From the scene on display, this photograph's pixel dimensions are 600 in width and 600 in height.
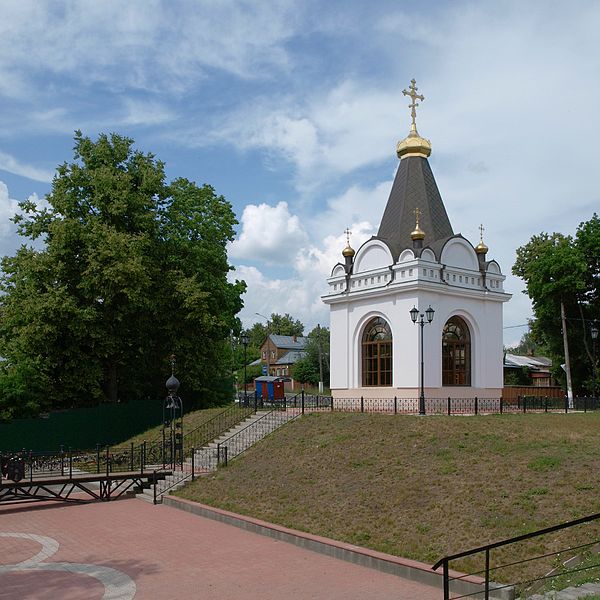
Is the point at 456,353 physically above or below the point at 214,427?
above

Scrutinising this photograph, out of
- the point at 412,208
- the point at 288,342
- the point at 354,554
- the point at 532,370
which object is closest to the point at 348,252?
the point at 412,208

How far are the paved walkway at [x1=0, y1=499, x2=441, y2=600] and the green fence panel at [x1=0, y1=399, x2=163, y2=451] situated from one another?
10.4 meters

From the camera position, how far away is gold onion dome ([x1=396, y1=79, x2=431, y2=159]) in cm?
2734

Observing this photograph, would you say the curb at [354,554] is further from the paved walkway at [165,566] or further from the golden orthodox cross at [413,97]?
the golden orthodox cross at [413,97]

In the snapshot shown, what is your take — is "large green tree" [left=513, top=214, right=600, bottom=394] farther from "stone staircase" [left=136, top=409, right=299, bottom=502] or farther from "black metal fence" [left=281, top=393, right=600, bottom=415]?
"stone staircase" [left=136, top=409, right=299, bottom=502]

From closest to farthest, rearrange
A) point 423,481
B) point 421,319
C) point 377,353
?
1. point 423,481
2. point 421,319
3. point 377,353

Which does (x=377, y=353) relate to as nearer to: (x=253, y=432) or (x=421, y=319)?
(x=421, y=319)

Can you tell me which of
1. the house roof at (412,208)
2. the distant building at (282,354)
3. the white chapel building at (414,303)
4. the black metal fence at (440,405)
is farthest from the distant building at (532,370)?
the distant building at (282,354)

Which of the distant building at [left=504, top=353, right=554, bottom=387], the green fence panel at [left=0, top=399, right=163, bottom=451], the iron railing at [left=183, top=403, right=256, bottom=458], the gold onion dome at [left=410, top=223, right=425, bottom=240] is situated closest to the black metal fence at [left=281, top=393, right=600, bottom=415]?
the iron railing at [left=183, top=403, right=256, bottom=458]

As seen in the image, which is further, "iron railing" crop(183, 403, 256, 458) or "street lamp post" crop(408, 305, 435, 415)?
"iron railing" crop(183, 403, 256, 458)

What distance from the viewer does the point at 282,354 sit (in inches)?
3568

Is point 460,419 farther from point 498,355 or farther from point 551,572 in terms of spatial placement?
point 551,572

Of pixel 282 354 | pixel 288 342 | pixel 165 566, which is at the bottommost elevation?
pixel 165 566

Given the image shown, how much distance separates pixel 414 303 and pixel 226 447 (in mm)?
8328
